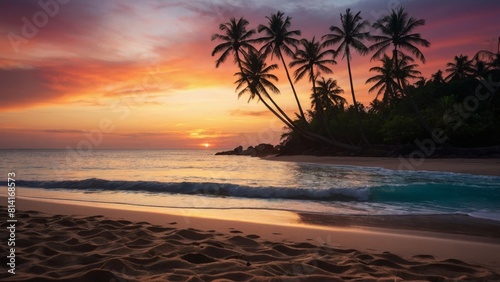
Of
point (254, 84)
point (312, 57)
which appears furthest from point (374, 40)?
point (254, 84)

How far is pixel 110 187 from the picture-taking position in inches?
464

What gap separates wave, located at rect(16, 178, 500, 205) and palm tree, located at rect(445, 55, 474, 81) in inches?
1646

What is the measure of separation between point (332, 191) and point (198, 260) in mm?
7216

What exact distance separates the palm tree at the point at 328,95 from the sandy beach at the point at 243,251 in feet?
139

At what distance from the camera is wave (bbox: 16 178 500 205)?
364 inches

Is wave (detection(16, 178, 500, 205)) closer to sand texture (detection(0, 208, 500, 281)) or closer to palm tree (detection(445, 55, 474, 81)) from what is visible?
sand texture (detection(0, 208, 500, 281))

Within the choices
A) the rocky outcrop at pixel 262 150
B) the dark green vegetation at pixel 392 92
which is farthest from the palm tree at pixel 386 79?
the rocky outcrop at pixel 262 150

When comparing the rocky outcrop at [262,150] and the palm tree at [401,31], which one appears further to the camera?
the rocky outcrop at [262,150]

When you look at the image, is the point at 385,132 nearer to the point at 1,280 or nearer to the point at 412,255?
the point at 412,255

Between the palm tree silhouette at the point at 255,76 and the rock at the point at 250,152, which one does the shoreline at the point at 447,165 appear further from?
the rock at the point at 250,152

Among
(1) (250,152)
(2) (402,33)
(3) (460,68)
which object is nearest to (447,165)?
(2) (402,33)

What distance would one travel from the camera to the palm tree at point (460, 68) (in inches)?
1759

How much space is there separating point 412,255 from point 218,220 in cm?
314

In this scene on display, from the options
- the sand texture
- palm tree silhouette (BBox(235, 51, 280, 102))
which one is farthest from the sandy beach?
palm tree silhouette (BBox(235, 51, 280, 102))
